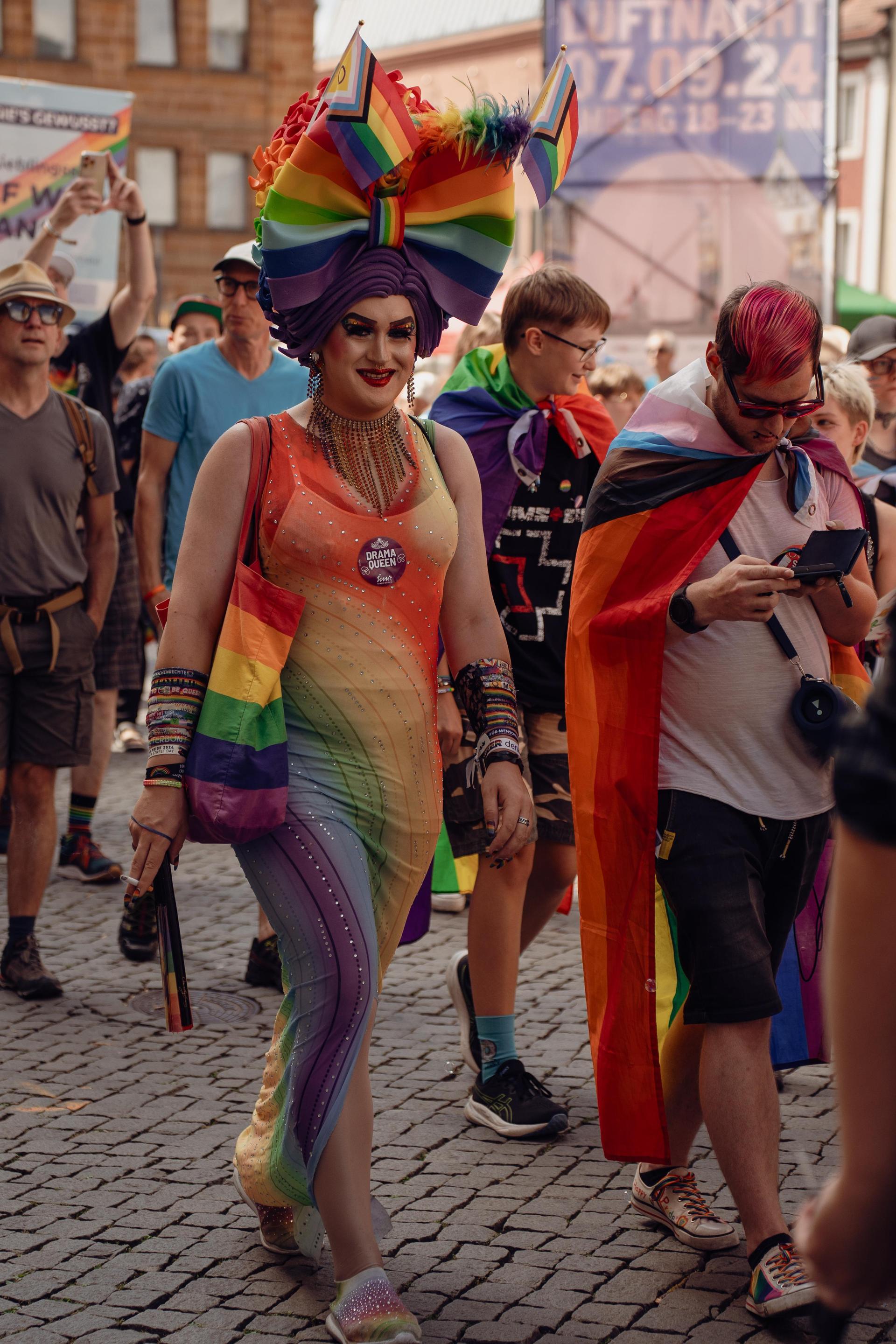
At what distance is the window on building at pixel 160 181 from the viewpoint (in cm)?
4019

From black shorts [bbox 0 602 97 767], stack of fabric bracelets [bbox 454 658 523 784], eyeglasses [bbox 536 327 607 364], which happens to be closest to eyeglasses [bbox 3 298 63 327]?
black shorts [bbox 0 602 97 767]

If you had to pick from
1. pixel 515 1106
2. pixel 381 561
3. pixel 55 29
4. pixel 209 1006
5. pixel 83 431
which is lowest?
pixel 209 1006

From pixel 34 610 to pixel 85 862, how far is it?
6.45ft

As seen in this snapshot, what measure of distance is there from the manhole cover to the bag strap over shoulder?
2430mm

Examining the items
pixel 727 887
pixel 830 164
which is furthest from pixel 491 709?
pixel 830 164

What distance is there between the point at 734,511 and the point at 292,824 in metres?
1.12

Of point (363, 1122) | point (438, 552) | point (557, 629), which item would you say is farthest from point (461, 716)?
point (363, 1122)

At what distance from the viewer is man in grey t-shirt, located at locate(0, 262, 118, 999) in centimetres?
577

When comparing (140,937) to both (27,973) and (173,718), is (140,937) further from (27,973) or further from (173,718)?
(173,718)

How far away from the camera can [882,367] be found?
7207 millimetres

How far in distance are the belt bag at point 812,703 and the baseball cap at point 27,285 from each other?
311 centimetres

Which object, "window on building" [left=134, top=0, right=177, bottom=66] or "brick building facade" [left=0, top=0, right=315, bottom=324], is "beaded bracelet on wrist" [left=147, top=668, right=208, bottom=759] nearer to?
"brick building facade" [left=0, top=0, right=315, bottom=324]

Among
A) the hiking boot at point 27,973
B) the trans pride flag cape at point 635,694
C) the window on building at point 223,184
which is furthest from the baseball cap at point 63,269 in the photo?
the window on building at point 223,184

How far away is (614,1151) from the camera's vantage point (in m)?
3.72
